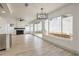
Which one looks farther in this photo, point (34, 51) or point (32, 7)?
point (32, 7)

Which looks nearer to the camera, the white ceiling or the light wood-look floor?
the light wood-look floor

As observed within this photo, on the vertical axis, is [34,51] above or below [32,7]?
below

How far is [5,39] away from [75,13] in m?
3.87

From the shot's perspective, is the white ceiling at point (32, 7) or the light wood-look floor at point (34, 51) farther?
the white ceiling at point (32, 7)

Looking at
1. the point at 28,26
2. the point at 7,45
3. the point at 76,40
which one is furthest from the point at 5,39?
the point at 28,26

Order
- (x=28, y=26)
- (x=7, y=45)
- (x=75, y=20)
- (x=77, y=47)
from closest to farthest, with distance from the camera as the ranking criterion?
(x=77, y=47), (x=75, y=20), (x=7, y=45), (x=28, y=26)

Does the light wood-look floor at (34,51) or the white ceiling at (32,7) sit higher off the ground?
the white ceiling at (32,7)

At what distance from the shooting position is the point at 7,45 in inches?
259

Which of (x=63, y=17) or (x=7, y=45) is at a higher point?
(x=63, y=17)

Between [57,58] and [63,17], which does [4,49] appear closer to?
[63,17]

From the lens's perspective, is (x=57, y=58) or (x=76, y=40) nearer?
(x=57, y=58)

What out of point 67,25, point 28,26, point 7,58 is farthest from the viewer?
point 28,26

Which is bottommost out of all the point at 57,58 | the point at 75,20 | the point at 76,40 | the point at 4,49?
the point at 4,49

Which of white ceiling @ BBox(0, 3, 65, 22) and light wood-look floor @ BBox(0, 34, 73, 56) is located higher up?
white ceiling @ BBox(0, 3, 65, 22)
